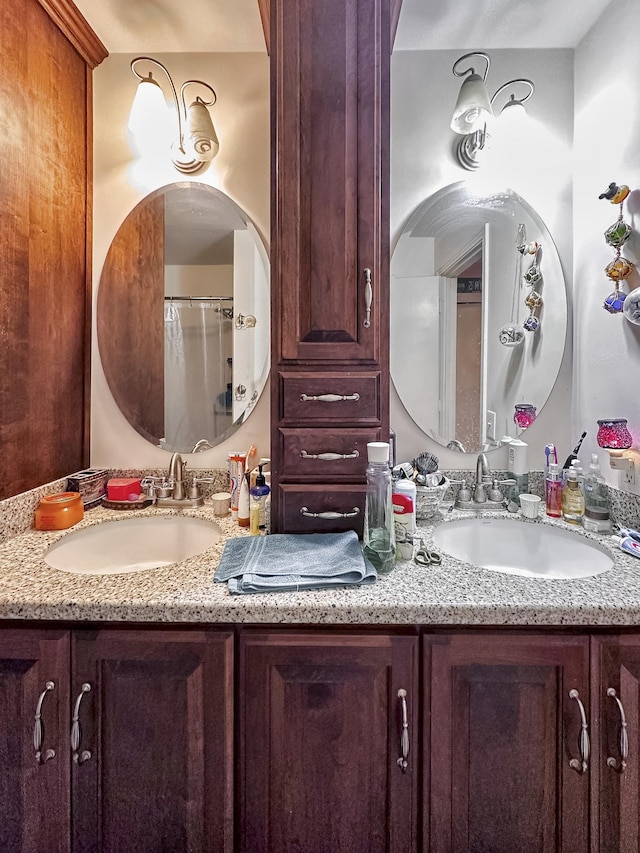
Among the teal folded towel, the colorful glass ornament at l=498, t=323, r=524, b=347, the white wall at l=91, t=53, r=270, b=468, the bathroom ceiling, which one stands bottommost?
the teal folded towel

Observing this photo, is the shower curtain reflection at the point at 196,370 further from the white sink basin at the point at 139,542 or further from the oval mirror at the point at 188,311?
the white sink basin at the point at 139,542

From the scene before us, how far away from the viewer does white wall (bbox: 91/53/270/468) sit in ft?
4.84

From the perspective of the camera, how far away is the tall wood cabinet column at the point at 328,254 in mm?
1069

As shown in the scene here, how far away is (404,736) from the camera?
2.61 feet

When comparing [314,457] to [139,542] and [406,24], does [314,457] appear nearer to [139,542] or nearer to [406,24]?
[139,542]

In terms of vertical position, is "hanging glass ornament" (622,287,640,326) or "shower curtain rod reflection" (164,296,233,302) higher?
"shower curtain rod reflection" (164,296,233,302)

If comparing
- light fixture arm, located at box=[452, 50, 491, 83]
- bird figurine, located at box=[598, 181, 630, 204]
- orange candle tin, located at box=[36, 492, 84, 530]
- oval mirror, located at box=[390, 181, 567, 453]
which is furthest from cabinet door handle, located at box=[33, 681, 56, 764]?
light fixture arm, located at box=[452, 50, 491, 83]

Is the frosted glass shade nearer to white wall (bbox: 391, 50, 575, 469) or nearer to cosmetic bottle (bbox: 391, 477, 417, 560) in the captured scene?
white wall (bbox: 391, 50, 575, 469)

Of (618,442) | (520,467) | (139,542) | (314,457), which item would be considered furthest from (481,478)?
(139,542)

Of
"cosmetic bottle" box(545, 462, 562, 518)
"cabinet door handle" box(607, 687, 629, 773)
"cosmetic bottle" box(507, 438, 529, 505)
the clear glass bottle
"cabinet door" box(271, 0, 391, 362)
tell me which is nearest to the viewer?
"cabinet door handle" box(607, 687, 629, 773)

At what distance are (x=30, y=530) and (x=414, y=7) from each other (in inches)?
80.6

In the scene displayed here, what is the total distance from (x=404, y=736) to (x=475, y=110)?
180cm

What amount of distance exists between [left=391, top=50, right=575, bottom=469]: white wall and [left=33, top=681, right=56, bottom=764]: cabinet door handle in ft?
5.31

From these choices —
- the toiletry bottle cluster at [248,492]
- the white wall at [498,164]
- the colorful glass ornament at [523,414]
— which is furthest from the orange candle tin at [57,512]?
the colorful glass ornament at [523,414]
